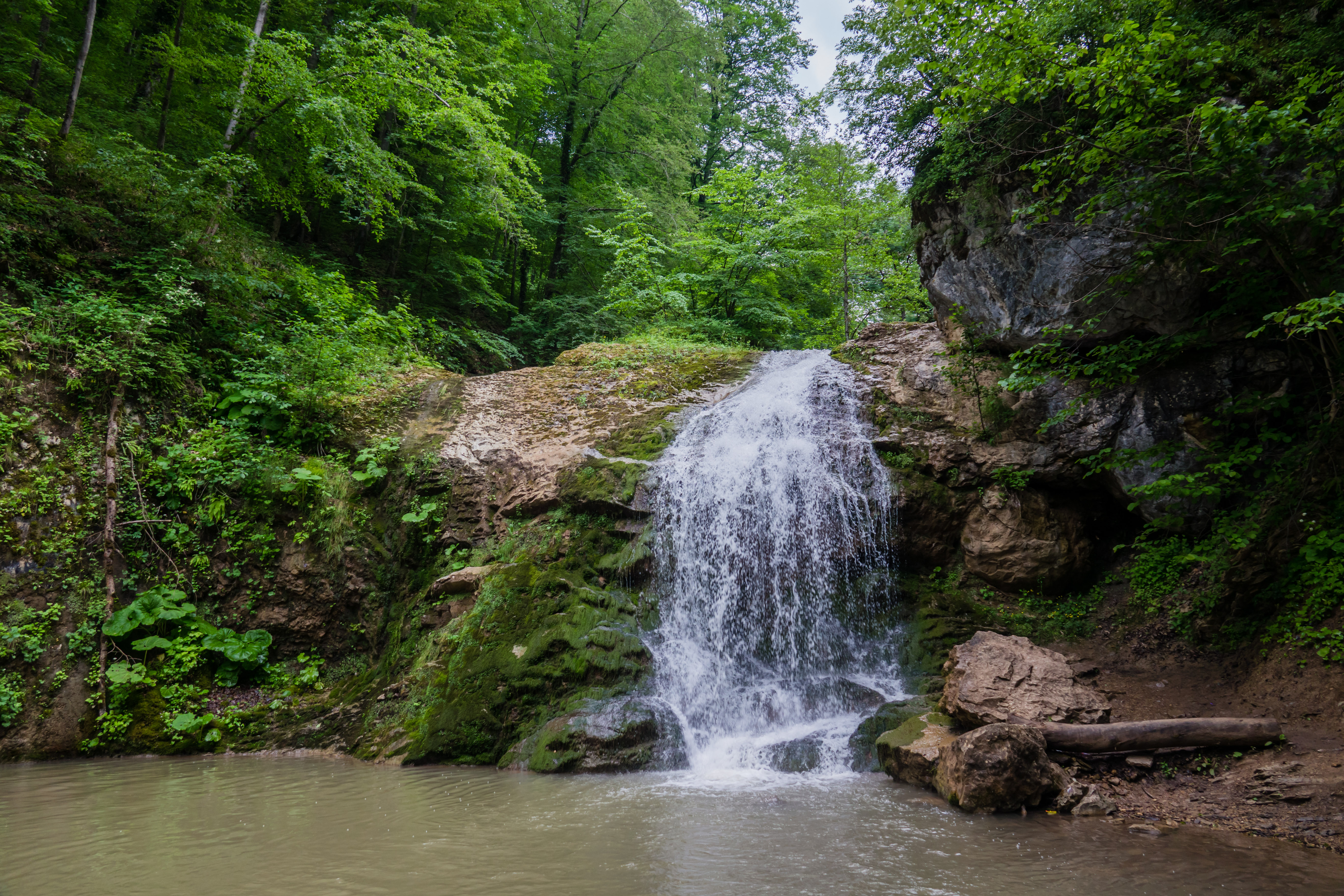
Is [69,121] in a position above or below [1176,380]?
above

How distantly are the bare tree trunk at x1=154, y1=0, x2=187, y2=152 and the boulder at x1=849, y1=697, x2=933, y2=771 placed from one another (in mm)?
12495

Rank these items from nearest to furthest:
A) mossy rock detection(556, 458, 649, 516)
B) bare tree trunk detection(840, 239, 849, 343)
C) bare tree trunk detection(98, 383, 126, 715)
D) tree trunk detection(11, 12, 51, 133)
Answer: bare tree trunk detection(98, 383, 126, 715), mossy rock detection(556, 458, 649, 516), tree trunk detection(11, 12, 51, 133), bare tree trunk detection(840, 239, 849, 343)

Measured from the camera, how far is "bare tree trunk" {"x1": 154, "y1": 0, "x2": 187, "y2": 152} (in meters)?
9.80

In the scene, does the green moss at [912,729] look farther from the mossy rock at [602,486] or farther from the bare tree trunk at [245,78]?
the bare tree trunk at [245,78]

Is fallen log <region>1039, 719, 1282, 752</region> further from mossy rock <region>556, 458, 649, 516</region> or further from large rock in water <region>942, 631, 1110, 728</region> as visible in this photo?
mossy rock <region>556, 458, 649, 516</region>

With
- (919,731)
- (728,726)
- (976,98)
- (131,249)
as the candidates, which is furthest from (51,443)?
(976,98)

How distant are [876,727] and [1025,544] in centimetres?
309

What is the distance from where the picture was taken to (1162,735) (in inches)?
183

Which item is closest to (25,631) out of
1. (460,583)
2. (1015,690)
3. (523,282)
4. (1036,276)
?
(460,583)

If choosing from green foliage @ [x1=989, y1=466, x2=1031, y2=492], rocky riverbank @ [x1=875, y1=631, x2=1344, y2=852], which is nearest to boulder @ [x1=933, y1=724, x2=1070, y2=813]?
rocky riverbank @ [x1=875, y1=631, x2=1344, y2=852]

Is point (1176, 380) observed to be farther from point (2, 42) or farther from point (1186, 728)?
point (2, 42)

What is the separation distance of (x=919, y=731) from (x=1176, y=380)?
4835mm

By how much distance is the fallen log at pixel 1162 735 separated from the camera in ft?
15.0

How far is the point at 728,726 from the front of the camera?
6199 millimetres
